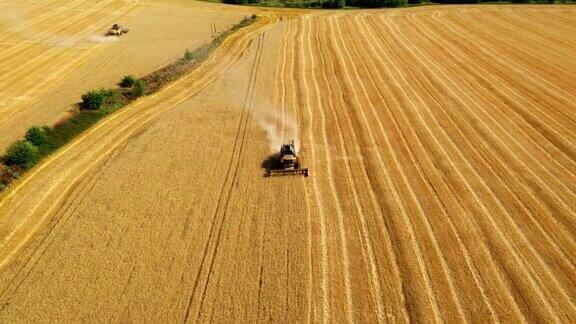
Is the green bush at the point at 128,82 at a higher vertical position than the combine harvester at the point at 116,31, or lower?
lower

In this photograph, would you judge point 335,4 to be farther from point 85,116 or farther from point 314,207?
point 314,207

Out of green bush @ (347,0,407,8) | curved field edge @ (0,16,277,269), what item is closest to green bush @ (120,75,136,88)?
curved field edge @ (0,16,277,269)

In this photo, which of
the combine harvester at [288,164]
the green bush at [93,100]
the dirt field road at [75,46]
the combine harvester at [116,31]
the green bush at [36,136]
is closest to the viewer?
the combine harvester at [288,164]

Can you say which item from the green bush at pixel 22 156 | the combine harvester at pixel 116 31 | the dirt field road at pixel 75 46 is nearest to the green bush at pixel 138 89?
the dirt field road at pixel 75 46

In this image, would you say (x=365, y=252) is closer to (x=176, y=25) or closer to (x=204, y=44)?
(x=204, y=44)

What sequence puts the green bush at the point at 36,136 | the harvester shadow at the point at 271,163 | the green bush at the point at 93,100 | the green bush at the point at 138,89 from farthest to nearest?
the green bush at the point at 138,89 < the green bush at the point at 93,100 < the green bush at the point at 36,136 < the harvester shadow at the point at 271,163

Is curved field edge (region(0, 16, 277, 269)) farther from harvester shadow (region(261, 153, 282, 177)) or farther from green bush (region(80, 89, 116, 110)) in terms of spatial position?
harvester shadow (region(261, 153, 282, 177))

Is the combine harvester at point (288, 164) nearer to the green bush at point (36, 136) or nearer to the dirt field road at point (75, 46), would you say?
the green bush at point (36, 136)
